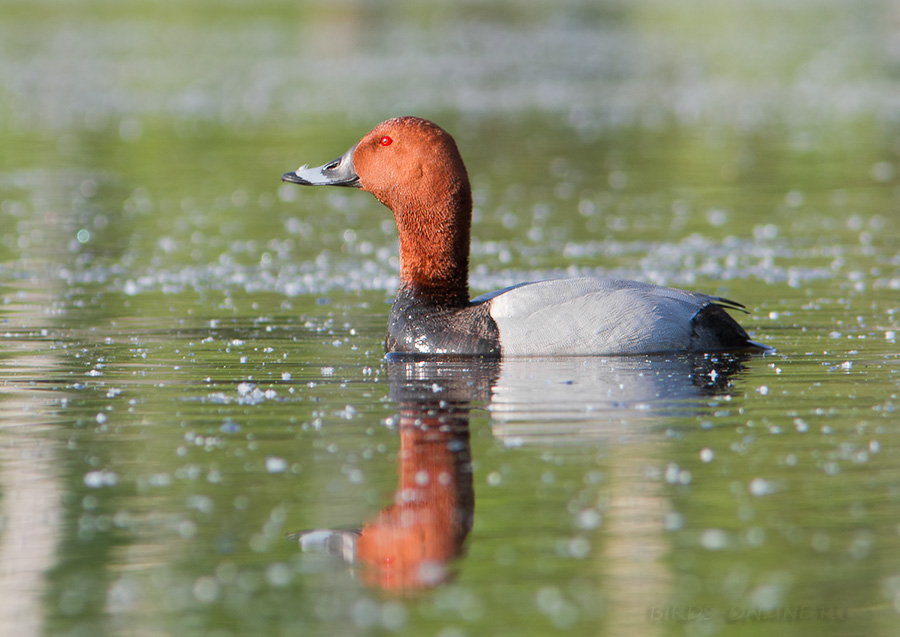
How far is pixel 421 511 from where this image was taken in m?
6.21

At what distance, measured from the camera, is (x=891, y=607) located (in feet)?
16.8

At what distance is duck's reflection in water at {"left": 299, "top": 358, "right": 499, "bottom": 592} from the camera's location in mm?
5684

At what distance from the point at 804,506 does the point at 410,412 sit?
2615mm

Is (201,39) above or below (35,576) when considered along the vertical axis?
above

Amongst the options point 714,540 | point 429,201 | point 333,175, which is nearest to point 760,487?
point 714,540

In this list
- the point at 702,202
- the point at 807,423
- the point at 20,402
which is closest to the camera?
the point at 807,423

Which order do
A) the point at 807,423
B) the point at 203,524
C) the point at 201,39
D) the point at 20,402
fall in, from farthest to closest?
the point at 201,39 < the point at 20,402 < the point at 807,423 < the point at 203,524

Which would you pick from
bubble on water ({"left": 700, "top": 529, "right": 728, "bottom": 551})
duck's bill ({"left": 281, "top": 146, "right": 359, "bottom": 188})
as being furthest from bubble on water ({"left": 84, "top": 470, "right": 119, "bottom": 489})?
duck's bill ({"left": 281, "top": 146, "right": 359, "bottom": 188})

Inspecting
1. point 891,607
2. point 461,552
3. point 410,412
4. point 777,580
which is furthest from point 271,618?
point 410,412

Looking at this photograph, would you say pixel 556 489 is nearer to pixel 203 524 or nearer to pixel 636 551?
pixel 636 551

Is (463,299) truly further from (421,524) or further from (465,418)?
(421,524)

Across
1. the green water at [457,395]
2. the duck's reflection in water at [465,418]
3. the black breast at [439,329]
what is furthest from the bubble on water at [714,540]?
the black breast at [439,329]

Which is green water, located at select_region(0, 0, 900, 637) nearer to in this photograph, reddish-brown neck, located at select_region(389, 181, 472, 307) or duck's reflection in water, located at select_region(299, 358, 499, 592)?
duck's reflection in water, located at select_region(299, 358, 499, 592)

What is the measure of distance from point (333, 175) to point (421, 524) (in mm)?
4939
